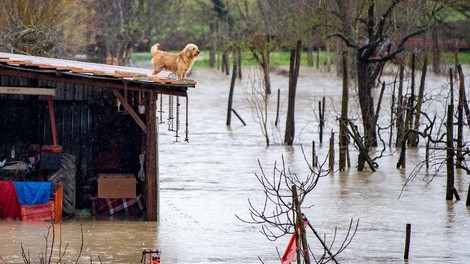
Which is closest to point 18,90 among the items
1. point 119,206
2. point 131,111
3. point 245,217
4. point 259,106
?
point 131,111

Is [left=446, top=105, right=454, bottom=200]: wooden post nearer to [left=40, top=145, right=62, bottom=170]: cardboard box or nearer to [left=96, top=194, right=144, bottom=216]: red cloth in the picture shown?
[left=96, top=194, right=144, bottom=216]: red cloth

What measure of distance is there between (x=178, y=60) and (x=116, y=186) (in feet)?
8.61

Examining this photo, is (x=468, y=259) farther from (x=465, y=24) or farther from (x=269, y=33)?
(x=465, y=24)

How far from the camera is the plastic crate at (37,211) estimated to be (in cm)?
2055

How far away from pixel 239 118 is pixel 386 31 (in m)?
8.69

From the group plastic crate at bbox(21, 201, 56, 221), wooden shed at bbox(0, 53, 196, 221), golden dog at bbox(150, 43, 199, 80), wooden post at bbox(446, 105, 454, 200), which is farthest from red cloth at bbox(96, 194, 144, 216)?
wooden post at bbox(446, 105, 454, 200)

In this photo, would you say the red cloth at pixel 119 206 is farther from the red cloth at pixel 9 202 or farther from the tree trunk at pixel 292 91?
the tree trunk at pixel 292 91

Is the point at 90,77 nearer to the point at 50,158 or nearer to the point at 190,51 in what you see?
the point at 50,158

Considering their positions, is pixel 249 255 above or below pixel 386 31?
below

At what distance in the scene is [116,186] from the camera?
69.6 ft

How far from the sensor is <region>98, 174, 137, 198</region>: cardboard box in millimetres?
21203

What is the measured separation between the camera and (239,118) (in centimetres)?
4397

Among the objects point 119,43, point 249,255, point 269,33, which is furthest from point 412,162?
point 119,43

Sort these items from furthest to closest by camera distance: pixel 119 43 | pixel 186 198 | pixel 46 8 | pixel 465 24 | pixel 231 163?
pixel 465 24, pixel 119 43, pixel 46 8, pixel 231 163, pixel 186 198
